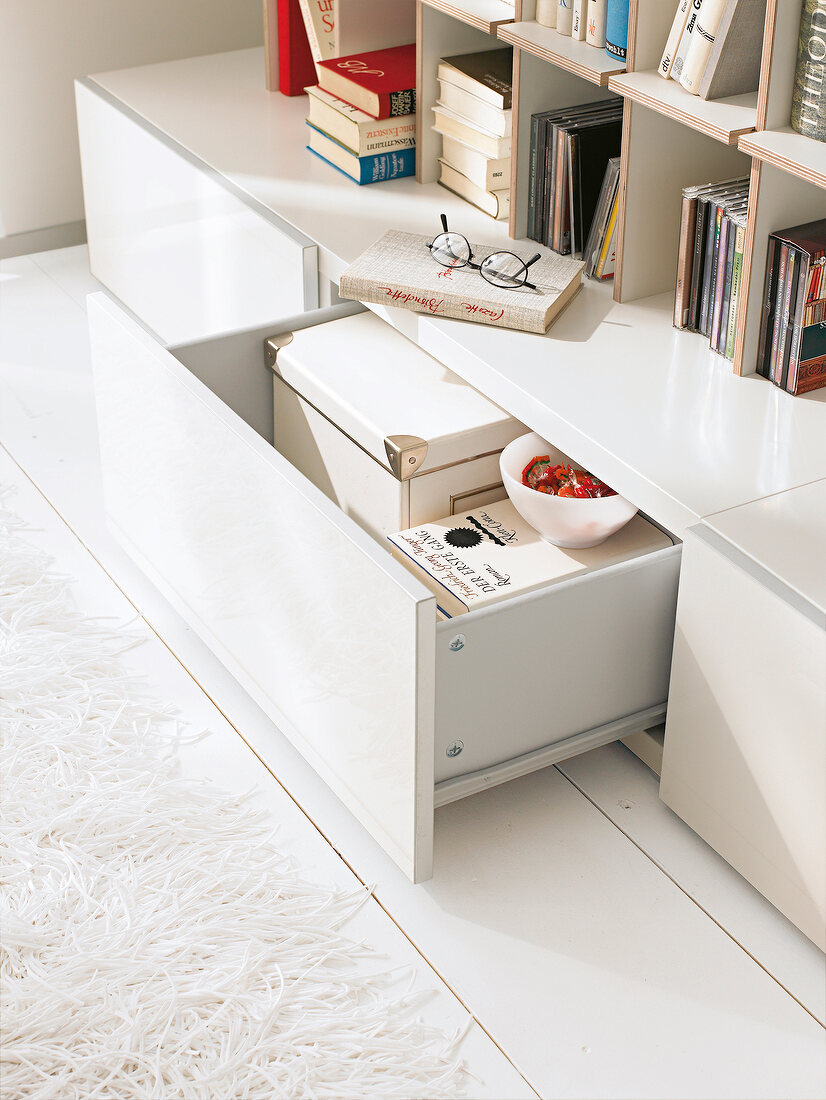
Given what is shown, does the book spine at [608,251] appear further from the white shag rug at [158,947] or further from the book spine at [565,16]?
the white shag rug at [158,947]

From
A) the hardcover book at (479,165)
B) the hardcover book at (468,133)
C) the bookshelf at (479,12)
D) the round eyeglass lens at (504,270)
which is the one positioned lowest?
the round eyeglass lens at (504,270)

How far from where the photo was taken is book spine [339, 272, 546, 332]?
1.64m

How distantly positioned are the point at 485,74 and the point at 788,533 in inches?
37.1

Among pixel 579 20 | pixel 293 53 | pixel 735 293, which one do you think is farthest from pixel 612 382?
pixel 293 53

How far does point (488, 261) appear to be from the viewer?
171 cm

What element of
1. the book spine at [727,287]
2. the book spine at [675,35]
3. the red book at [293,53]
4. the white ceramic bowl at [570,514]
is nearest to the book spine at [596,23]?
the book spine at [675,35]

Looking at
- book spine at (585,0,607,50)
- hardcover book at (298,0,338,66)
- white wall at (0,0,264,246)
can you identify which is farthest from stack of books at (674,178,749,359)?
white wall at (0,0,264,246)

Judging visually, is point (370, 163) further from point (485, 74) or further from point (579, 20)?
point (579, 20)

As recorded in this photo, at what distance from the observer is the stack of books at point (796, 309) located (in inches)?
57.3

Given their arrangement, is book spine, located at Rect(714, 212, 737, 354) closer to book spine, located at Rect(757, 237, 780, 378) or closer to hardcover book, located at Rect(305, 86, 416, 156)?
book spine, located at Rect(757, 237, 780, 378)

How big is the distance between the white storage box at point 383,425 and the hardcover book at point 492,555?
0.05 metres

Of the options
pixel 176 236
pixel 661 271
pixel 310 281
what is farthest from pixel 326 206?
pixel 661 271

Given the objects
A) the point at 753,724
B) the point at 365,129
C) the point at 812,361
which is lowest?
the point at 753,724

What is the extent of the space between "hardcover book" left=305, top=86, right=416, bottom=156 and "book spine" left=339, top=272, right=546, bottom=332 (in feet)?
1.50
